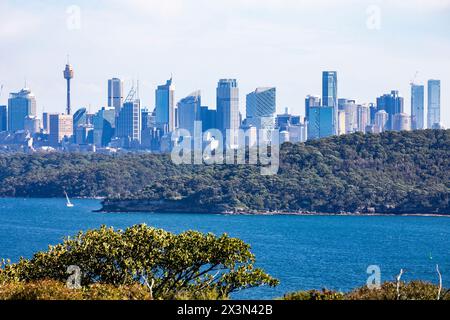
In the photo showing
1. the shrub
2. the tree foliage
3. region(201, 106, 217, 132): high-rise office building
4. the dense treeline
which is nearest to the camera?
the shrub

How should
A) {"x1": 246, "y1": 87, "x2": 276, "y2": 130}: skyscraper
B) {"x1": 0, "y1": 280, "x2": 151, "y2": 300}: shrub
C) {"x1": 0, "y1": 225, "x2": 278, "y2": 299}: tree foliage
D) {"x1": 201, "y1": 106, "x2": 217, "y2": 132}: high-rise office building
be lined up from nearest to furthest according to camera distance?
{"x1": 0, "y1": 280, "x2": 151, "y2": 300}: shrub
{"x1": 0, "y1": 225, "x2": 278, "y2": 299}: tree foliage
{"x1": 246, "y1": 87, "x2": 276, "y2": 130}: skyscraper
{"x1": 201, "y1": 106, "x2": 217, "y2": 132}: high-rise office building

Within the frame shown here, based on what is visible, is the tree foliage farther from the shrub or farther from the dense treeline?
the dense treeline

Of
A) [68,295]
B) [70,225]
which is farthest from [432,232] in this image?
[68,295]

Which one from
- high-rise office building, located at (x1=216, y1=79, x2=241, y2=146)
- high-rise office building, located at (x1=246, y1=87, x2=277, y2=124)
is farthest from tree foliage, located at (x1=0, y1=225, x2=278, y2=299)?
high-rise office building, located at (x1=216, y1=79, x2=241, y2=146)

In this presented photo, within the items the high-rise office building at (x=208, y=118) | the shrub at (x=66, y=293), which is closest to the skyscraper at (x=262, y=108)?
the high-rise office building at (x=208, y=118)

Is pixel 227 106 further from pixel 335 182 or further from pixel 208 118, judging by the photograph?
pixel 335 182

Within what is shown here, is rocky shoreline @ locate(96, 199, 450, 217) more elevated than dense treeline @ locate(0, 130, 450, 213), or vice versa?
dense treeline @ locate(0, 130, 450, 213)

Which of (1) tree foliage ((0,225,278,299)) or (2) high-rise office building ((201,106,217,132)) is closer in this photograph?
(1) tree foliage ((0,225,278,299))

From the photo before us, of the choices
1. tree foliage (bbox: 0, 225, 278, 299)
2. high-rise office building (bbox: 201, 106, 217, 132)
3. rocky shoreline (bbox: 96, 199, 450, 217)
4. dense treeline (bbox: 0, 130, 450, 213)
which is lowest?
rocky shoreline (bbox: 96, 199, 450, 217)
